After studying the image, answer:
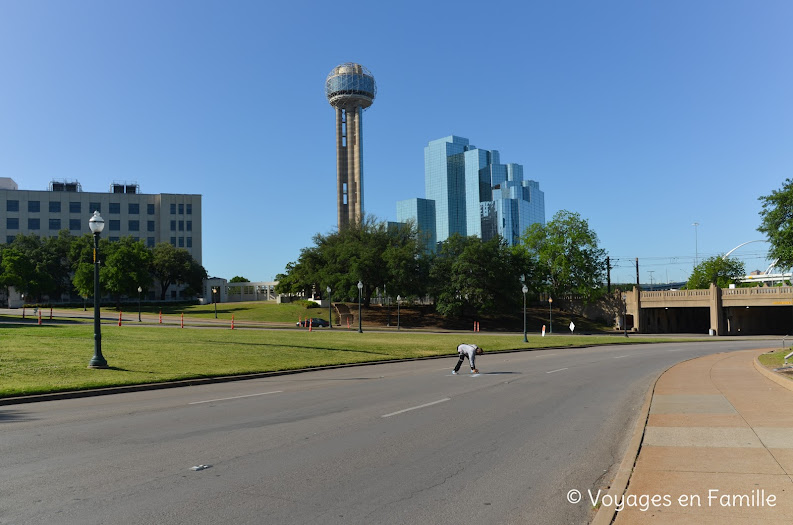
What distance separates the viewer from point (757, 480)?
262 inches

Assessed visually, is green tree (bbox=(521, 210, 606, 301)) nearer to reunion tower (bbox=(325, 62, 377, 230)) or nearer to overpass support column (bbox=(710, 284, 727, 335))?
overpass support column (bbox=(710, 284, 727, 335))

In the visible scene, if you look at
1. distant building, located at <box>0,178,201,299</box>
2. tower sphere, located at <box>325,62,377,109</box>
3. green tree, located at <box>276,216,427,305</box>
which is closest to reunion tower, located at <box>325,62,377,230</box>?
tower sphere, located at <box>325,62,377,109</box>

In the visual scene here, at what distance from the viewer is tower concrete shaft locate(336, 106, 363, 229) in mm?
156125

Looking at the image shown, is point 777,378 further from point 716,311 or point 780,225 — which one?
point 716,311

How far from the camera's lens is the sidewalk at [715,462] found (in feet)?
18.7

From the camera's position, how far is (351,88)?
6324 inches

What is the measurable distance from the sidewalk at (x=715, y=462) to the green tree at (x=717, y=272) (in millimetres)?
105014

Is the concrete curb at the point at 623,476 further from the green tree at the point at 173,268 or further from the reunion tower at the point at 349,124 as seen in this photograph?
the reunion tower at the point at 349,124

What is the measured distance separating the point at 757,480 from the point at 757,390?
385 inches

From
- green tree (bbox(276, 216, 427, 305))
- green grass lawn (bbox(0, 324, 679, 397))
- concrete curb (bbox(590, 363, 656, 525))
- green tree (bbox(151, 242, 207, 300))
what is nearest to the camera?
concrete curb (bbox(590, 363, 656, 525))

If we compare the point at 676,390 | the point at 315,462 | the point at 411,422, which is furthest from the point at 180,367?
the point at 676,390

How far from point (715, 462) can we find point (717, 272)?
114 m

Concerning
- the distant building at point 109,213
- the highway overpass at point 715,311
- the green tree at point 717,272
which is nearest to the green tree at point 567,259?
the highway overpass at point 715,311

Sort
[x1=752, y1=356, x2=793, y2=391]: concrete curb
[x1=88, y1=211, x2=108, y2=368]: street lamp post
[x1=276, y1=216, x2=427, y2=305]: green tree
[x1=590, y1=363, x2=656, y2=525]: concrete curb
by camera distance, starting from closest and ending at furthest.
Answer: [x1=590, y1=363, x2=656, y2=525]: concrete curb
[x1=752, y1=356, x2=793, y2=391]: concrete curb
[x1=88, y1=211, x2=108, y2=368]: street lamp post
[x1=276, y1=216, x2=427, y2=305]: green tree
